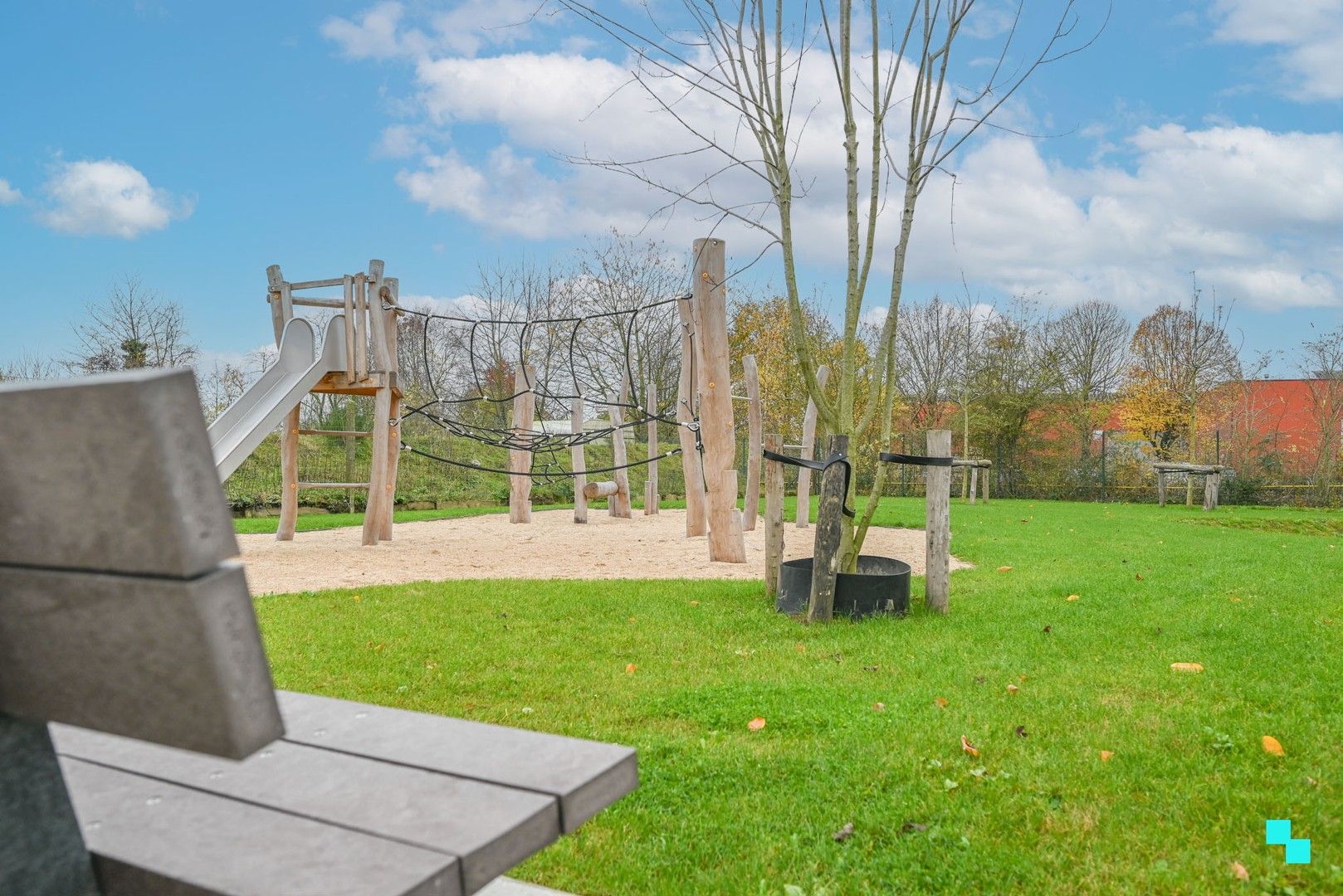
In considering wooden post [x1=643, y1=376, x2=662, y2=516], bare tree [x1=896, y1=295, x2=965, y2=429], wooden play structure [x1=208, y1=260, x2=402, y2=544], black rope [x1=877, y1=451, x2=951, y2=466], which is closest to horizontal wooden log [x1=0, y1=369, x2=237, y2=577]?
black rope [x1=877, y1=451, x2=951, y2=466]

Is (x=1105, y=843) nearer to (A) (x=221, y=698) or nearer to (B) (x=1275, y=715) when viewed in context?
(B) (x=1275, y=715)

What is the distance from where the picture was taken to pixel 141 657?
3.41 ft

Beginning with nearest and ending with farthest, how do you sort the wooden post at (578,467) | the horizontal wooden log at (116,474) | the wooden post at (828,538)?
the horizontal wooden log at (116,474) → the wooden post at (828,538) → the wooden post at (578,467)

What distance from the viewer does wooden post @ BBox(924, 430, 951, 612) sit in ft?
18.9

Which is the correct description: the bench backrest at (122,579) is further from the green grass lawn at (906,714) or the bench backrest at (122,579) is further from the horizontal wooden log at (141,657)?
the green grass lawn at (906,714)

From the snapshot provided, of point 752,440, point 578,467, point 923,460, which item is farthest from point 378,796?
point 578,467

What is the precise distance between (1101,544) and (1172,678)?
22.0 feet

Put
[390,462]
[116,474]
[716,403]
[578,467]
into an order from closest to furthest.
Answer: [116,474]
[716,403]
[390,462]
[578,467]

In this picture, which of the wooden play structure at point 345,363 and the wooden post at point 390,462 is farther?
the wooden post at point 390,462

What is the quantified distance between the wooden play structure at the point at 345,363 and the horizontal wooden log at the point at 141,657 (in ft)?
30.9

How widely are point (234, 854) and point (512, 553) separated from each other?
8777mm

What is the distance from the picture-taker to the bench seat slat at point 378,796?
1238mm

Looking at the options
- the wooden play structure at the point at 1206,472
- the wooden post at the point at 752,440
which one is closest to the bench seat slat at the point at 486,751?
the wooden post at the point at 752,440

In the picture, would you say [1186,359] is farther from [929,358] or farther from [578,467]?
[578,467]
